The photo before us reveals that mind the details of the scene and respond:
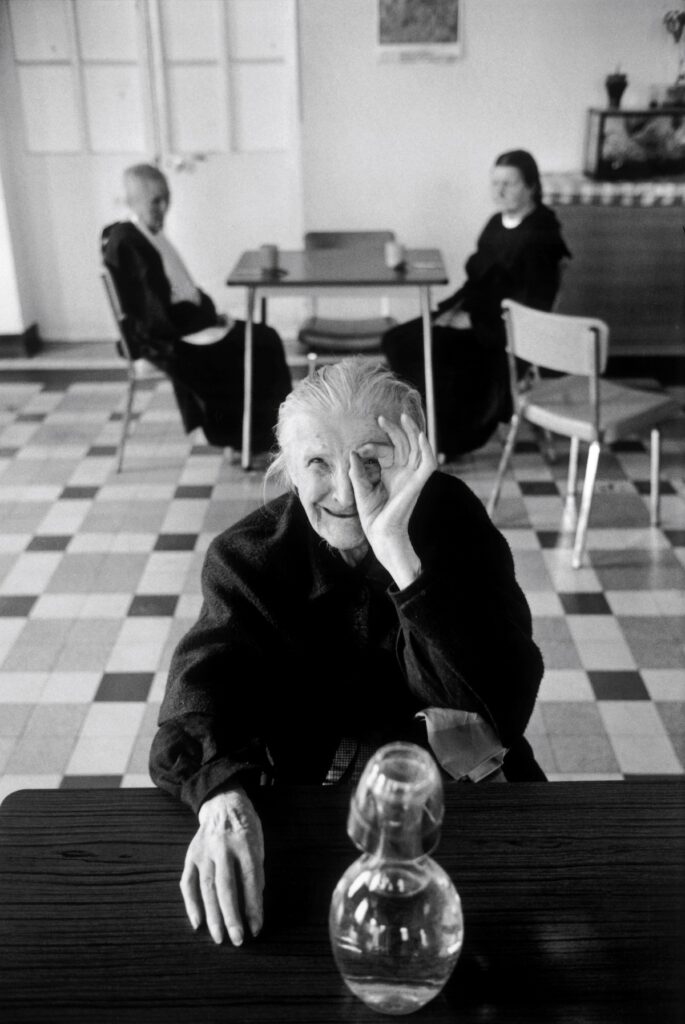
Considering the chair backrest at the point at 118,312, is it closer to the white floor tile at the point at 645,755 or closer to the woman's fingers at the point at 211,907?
the white floor tile at the point at 645,755

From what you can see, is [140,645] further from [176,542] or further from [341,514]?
[341,514]

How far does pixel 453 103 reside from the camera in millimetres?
5414

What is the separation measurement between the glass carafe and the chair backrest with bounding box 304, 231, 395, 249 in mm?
4135

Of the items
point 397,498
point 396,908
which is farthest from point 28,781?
point 396,908

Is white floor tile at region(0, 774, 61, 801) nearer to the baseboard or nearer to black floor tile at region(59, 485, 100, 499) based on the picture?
black floor tile at region(59, 485, 100, 499)

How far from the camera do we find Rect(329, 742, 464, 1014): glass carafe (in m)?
0.87

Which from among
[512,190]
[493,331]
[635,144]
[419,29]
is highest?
[419,29]

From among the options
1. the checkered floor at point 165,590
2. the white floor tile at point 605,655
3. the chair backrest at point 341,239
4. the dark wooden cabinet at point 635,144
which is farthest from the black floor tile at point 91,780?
the dark wooden cabinet at point 635,144

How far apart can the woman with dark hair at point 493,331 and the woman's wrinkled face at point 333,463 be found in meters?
2.76

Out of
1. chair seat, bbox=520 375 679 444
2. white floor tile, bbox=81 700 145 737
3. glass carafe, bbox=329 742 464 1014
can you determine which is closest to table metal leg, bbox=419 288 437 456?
chair seat, bbox=520 375 679 444

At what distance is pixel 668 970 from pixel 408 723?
633 millimetres

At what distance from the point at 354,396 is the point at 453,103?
14.8 feet

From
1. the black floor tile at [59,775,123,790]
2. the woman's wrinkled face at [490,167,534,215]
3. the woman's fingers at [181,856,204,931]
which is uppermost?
the woman's wrinkled face at [490,167,534,215]

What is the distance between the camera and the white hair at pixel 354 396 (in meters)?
1.45
